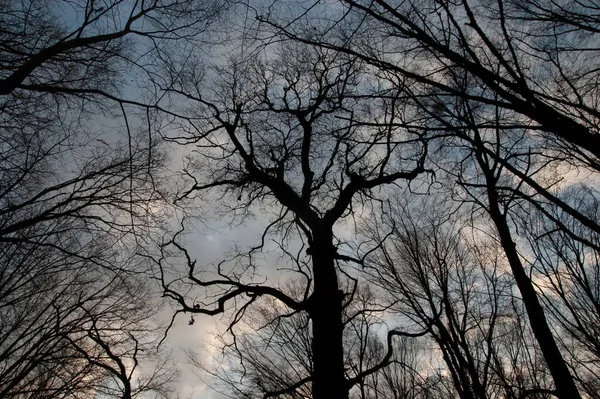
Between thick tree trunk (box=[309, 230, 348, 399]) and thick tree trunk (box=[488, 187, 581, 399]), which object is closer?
thick tree trunk (box=[488, 187, 581, 399])

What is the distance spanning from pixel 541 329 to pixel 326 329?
239 cm

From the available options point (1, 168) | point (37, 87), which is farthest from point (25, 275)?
point (37, 87)

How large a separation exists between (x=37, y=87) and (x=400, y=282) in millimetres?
7254

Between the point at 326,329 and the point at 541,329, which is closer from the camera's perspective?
the point at 541,329

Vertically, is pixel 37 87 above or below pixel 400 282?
below

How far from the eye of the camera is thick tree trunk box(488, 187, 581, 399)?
3.76 meters

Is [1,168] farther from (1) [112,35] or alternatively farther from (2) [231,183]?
(2) [231,183]

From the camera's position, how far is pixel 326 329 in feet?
14.4

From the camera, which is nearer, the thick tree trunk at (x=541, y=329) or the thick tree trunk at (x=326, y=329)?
the thick tree trunk at (x=541, y=329)

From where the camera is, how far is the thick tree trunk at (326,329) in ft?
13.3

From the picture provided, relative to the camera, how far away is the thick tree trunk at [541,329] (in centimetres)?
376

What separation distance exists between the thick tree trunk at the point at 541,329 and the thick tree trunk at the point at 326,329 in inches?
85.4

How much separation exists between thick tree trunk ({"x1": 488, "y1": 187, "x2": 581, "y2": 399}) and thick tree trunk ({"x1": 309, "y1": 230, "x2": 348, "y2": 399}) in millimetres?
2170

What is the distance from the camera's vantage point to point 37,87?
3.58 meters
